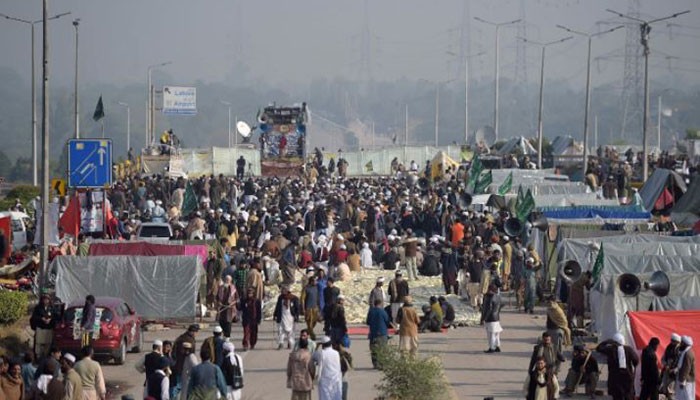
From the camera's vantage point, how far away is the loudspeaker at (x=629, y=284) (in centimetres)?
2369

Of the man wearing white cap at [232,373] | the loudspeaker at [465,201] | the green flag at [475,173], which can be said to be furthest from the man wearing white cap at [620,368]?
the green flag at [475,173]

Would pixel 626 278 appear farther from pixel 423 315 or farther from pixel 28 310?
pixel 28 310

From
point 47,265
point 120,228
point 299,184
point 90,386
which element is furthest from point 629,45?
point 90,386

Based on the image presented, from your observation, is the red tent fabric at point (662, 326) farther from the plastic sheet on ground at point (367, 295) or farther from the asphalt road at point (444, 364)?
the plastic sheet on ground at point (367, 295)

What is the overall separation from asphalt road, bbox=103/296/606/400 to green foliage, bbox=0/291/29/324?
2342mm

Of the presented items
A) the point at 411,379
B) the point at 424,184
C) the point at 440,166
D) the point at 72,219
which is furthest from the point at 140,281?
the point at 440,166

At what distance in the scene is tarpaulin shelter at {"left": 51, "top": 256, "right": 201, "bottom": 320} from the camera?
1126 inches

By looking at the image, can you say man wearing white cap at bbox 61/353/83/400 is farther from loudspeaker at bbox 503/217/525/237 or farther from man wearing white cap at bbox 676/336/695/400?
loudspeaker at bbox 503/217/525/237

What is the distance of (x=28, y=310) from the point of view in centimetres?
2908

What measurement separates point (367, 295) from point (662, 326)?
11.3 meters

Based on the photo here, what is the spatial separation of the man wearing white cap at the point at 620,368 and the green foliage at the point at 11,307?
11.6 meters

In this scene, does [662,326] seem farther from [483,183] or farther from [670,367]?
[483,183]

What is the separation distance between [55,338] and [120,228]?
15.3 metres

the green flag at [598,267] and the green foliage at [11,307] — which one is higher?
the green flag at [598,267]
